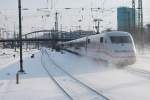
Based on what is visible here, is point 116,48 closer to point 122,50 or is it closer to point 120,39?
point 122,50

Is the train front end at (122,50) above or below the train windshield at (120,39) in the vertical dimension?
below

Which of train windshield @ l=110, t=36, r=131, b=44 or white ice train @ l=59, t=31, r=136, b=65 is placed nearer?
white ice train @ l=59, t=31, r=136, b=65

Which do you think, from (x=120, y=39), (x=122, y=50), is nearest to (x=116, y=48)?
(x=122, y=50)

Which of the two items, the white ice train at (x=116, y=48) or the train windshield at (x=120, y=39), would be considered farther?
the train windshield at (x=120, y=39)

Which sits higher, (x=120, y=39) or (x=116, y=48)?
Result: (x=120, y=39)

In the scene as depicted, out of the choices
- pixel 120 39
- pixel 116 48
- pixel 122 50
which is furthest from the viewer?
pixel 120 39

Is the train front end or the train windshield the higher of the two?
the train windshield

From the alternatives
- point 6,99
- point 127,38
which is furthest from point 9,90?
point 127,38

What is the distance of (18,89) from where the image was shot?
17047 mm

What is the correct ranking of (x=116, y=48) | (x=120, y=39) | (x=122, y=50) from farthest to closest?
1. (x=120, y=39)
2. (x=116, y=48)
3. (x=122, y=50)

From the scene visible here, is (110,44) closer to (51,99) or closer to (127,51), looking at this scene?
(127,51)

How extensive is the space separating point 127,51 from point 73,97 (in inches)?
525

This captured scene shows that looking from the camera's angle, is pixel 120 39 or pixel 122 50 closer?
pixel 122 50

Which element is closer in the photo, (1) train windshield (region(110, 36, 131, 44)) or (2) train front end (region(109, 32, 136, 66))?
(2) train front end (region(109, 32, 136, 66))
